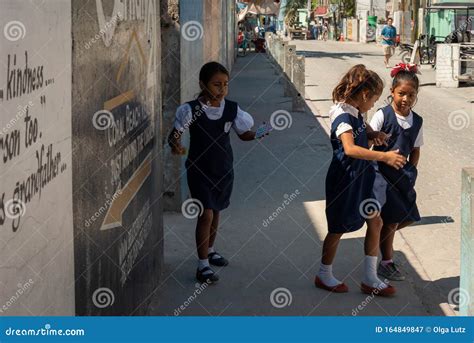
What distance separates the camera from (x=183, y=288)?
6.26m

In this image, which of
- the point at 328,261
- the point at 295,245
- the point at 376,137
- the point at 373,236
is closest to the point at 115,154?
the point at 376,137

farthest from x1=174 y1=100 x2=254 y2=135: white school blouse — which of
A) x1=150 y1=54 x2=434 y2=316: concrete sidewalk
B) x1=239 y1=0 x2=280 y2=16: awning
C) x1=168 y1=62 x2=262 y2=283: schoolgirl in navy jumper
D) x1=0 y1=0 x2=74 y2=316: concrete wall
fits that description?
x1=239 y1=0 x2=280 y2=16: awning

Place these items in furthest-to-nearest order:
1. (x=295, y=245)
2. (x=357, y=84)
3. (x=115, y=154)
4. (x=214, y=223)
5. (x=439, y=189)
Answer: (x=439, y=189), (x=295, y=245), (x=214, y=223), (x=357, y=84), (x=115, y=154)

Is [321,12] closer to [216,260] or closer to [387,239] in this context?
[216,260]

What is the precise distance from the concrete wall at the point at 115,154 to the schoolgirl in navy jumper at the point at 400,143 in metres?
1.54

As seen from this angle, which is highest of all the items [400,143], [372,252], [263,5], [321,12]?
[321,12]

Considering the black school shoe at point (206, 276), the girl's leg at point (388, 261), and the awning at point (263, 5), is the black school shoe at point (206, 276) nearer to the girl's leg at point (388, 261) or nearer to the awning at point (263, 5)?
the girl's leg at point (388, 261)

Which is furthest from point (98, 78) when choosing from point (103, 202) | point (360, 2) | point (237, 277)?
point (360, 2)

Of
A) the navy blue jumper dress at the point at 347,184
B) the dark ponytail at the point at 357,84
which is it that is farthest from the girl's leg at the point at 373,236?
the dark ponytail at the point at 357,84

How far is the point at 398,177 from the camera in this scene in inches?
244

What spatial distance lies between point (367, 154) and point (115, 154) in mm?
1748

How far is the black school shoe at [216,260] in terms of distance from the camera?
266 inches

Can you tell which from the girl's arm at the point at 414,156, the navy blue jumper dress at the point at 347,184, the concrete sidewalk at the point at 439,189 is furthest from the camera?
the concrete sidewalk at the point at 439,189

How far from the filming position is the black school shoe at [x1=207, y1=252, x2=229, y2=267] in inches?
266
